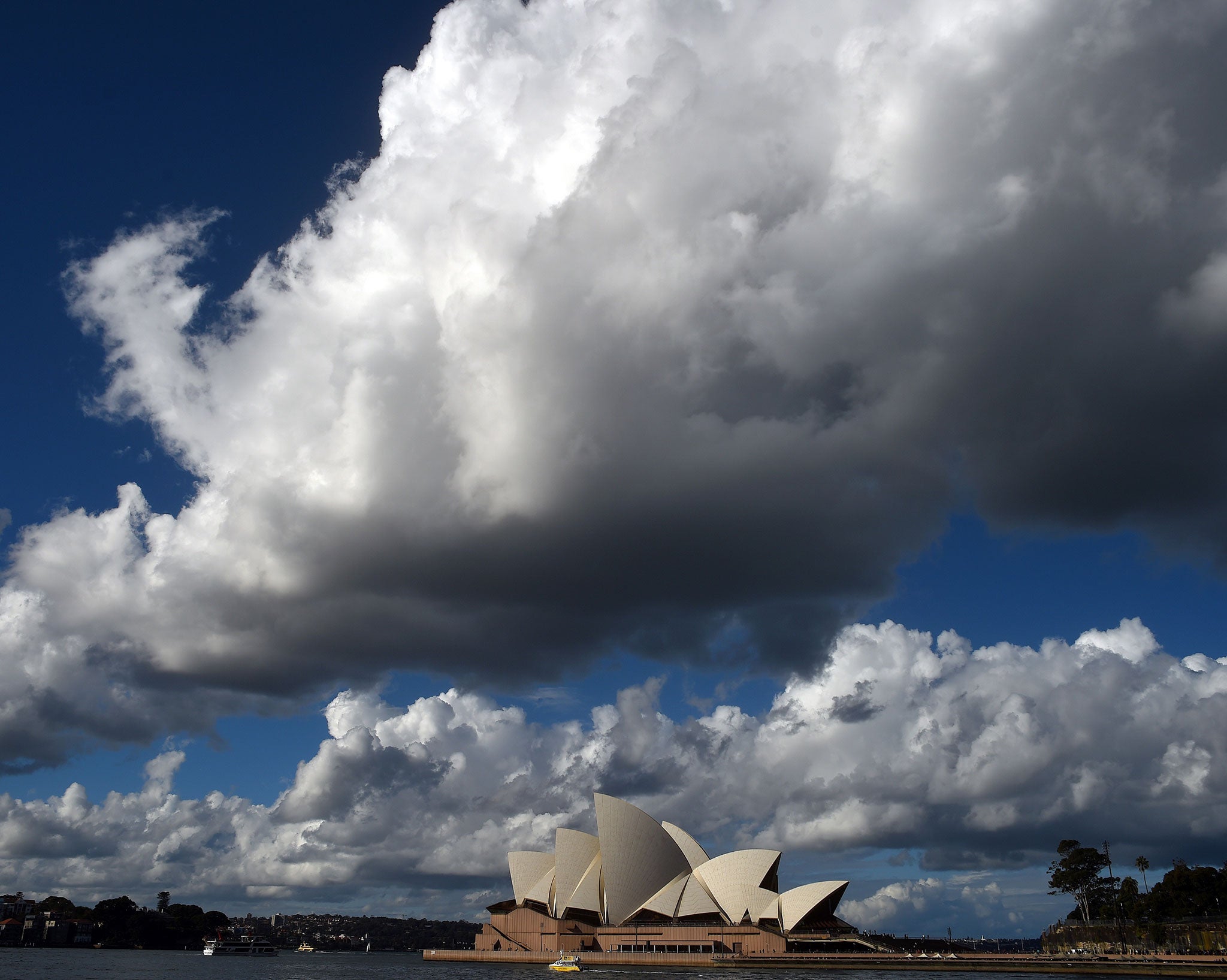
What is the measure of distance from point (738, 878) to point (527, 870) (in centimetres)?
2658

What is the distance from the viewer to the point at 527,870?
4520 inches

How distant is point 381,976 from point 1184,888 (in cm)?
9465

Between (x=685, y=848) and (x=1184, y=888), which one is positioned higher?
(x=685, y=848)

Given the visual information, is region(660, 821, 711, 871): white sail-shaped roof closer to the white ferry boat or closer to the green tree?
the green tree

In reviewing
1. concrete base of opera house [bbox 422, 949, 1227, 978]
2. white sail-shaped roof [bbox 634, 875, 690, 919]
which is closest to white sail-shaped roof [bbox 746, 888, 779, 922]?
concrete base of opera house [bbox 422, 949, 1227, 978]

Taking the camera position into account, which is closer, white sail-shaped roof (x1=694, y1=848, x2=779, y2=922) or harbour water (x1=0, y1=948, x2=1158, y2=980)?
harbour water (x1=0, y1=948, x2=1158, y2=980)

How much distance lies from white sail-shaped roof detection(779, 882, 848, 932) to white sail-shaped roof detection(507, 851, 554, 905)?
92.8ft

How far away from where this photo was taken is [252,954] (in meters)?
182

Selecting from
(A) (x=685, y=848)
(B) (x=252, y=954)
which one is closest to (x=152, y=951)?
(B) (x=252, y=954)

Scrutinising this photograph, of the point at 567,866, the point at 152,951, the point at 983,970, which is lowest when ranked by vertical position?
the point at 152,951

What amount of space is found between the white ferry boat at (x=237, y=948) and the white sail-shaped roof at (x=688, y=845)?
10528 centimetres

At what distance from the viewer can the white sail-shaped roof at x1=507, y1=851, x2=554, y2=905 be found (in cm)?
11394

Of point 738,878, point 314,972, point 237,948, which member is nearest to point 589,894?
point 738,878

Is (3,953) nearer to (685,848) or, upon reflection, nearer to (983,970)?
(685,848)
